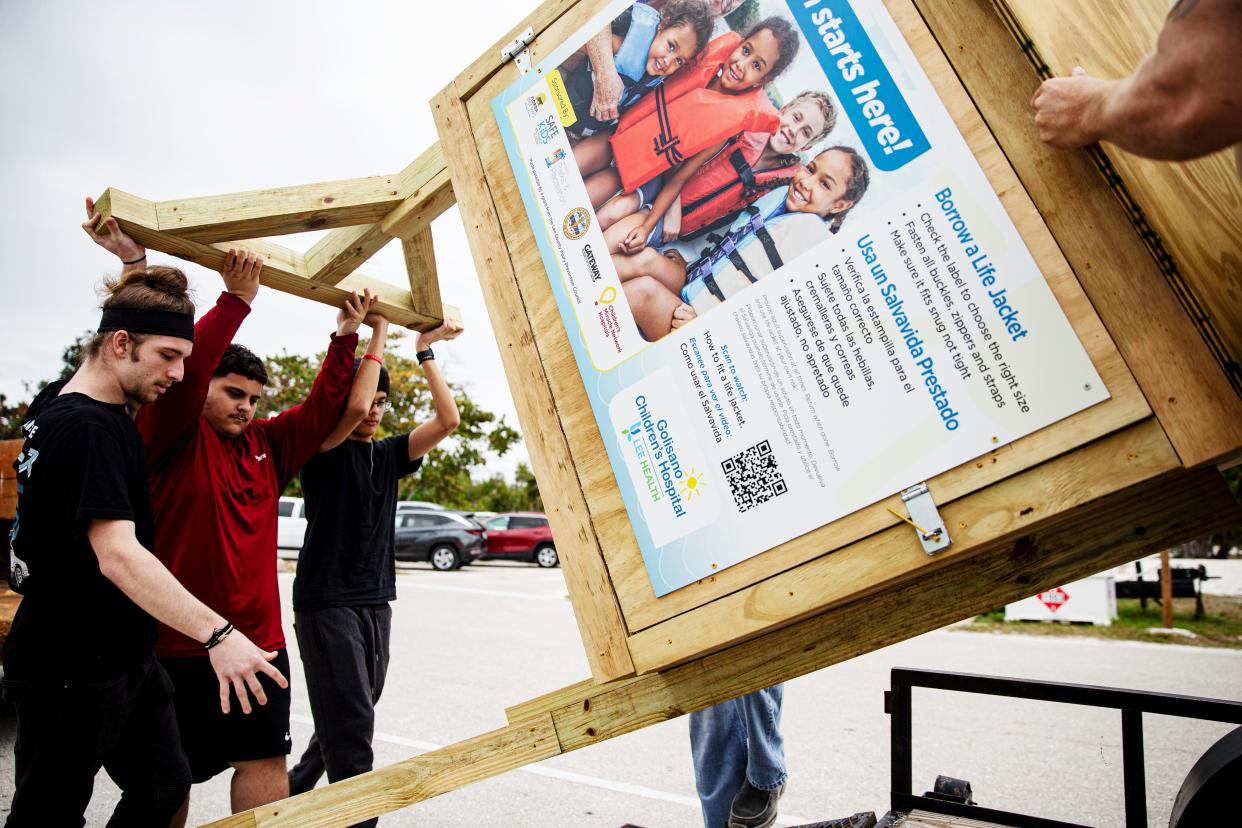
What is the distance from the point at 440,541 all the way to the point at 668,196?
19.3m

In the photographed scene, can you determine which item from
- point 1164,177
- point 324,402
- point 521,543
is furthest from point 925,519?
point 521,543

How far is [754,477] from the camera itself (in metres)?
1.89

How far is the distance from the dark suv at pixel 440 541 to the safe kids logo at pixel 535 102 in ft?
61.7

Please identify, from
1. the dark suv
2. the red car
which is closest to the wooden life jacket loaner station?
the dark suv

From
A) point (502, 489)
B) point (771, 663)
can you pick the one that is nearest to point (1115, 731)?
point (771, 663)

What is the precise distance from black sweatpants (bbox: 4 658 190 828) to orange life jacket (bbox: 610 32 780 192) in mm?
2298

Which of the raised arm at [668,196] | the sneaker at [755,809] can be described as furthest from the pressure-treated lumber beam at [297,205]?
the sneaker at [755,809]

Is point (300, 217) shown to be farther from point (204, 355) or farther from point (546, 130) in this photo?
point (546, 130)

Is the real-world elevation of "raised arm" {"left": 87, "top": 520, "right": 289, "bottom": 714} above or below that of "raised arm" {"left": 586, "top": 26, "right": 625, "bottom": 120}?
below

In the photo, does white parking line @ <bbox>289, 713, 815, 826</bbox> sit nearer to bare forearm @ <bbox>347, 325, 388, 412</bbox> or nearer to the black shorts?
the black shorts

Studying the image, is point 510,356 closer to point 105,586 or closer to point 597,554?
point 597,554

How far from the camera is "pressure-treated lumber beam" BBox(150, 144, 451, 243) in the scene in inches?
109

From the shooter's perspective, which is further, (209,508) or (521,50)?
(209,508)

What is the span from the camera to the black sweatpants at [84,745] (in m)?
2.38
